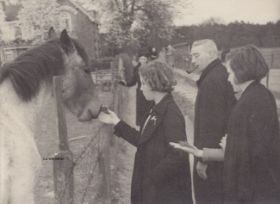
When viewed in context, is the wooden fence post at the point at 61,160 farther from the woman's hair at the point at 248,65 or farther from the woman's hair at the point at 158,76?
the woman's hair at the point at 248,65

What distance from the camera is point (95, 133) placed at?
66.8 inches

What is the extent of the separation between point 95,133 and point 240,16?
77 centimetres

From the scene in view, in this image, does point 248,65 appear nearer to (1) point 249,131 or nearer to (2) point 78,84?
(1) point 249,131

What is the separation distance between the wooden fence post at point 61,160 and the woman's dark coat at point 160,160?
0.66 feet

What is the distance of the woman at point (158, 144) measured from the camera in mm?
1411

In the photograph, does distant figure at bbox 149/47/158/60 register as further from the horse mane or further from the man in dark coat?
the horse mane

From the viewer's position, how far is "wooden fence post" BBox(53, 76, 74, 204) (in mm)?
1448

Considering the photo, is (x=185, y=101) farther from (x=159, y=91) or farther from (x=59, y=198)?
(x=59, y=198)

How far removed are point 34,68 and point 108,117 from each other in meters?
0.33

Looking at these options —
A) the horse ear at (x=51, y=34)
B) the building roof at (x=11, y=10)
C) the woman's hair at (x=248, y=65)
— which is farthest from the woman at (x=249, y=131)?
the building roof at (x=11, y=10)

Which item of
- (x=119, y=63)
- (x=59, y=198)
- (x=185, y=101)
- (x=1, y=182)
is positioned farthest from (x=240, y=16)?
(x=1, y=182)

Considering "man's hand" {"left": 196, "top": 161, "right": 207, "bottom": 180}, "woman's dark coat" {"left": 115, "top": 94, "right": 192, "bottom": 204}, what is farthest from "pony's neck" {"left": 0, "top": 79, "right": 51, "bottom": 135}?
→ "man's hand" {"left": 196, "top": 161, "right": 207, "bottom": 180}

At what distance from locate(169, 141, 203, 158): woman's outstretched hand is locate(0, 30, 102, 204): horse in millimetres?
348

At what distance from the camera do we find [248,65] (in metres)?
1.38
